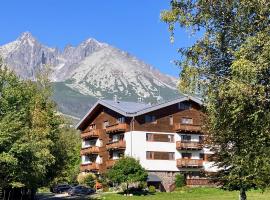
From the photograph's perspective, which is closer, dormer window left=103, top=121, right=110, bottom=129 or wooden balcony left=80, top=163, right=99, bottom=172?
dormer window left=103, top=121, right=110, bottom=129

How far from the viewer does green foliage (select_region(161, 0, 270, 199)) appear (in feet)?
64.9

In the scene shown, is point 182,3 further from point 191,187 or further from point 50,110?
point 191,187

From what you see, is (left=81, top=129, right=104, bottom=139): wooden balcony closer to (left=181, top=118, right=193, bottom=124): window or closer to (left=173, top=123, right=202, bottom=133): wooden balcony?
(left=173, top=123, right=202, bottom=133): wooden balcony

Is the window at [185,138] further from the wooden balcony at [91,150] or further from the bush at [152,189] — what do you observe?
the wooden balcony at [91,150]

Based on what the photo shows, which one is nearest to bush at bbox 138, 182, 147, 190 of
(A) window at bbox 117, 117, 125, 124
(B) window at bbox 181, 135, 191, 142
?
(A) window at bbox 117, 117, 125, 124

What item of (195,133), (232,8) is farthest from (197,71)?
(195,133)

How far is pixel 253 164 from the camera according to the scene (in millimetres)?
22625

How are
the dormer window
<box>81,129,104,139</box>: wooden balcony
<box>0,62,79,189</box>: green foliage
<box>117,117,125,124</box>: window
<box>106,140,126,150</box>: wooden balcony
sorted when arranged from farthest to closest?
<box>81,129,104,139</box>: wooden balcony → the dormer window → <box>117,117,125,124</box>: window → <box>106,140,126,150</box>: wooden balcony → <box>0,62,79,189</box>: green foliage

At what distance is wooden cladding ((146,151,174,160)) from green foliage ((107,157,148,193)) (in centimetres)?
905

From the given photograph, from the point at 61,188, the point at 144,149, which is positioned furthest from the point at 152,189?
the point at 61,188

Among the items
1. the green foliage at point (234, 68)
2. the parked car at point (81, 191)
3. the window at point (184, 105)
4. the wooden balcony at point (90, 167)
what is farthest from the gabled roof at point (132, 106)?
the green foliage at point (234, 68)

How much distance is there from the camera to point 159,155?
255 ft

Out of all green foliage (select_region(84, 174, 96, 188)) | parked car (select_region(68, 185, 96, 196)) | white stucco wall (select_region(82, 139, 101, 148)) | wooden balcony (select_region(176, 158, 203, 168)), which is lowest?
parked car (select_region(68, 185, 96, 196))

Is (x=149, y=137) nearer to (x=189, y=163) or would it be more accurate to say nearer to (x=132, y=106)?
(x=132, y=106)
